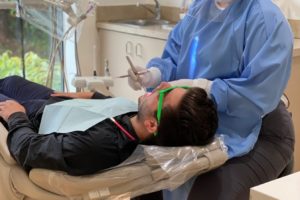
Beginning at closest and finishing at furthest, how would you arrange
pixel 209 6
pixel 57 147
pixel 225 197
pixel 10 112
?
pixel 57 147
pixel 225 197
pixel 10 112
pixel 209 6

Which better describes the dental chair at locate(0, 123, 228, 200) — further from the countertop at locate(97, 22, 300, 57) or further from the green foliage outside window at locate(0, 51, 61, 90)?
the green foliage outside window at locate(0, 51, 61, 90)

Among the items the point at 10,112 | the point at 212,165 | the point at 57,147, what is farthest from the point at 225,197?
the point at 10,112

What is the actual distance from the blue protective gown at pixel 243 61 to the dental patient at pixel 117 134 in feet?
0.46

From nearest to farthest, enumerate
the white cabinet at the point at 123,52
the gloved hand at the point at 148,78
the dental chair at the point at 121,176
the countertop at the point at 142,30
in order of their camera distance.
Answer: the dental chair at the point at 121,176
the gloved hand at the point at 148,78
the countertop at the point at 142,30
the white cabinet at the point at 123,52

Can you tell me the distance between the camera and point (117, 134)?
5.30 ft

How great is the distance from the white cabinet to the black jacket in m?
1.41

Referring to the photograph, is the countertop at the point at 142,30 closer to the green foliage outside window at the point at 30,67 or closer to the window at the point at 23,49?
the window at the point at 23,49

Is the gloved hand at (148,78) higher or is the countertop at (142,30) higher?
the gloved hand at (148,78)

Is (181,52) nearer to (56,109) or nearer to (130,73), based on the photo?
(130,73)

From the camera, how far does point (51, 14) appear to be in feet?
10.1

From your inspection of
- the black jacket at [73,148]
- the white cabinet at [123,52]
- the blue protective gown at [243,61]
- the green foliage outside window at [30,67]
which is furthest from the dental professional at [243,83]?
the green foliage outside window at [30,67]

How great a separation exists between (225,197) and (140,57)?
5.50 ft

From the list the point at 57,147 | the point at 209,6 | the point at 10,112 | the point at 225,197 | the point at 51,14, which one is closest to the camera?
the point at 57,147

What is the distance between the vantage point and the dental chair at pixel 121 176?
147cm
